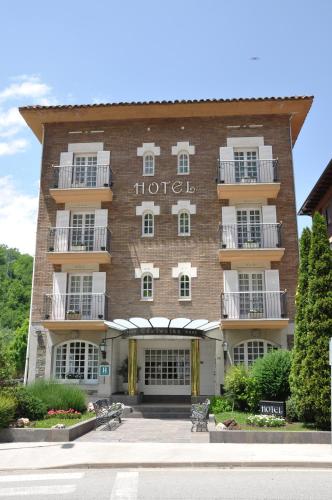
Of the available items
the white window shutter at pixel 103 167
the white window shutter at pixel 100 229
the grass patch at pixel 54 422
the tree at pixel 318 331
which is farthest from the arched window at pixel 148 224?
the tree at pixel 318 331

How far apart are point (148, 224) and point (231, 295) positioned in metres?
5.15

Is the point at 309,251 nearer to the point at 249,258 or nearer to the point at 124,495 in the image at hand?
the point at 249,258

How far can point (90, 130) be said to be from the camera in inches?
977

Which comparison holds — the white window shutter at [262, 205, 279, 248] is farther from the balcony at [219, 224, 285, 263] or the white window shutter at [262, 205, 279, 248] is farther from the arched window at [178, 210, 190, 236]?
the arched window at [178, 210, 190, 236]

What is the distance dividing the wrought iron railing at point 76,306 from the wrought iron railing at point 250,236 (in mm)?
6039

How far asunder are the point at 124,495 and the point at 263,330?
14744 millimetres

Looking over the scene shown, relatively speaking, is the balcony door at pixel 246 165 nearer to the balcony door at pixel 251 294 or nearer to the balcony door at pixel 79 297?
the balcony door at pixel 251 294

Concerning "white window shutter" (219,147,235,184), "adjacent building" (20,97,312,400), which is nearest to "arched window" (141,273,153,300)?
"adjacent building" (20,97,312,400)

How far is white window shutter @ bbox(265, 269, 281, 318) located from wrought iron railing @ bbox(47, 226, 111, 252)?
24.3ft

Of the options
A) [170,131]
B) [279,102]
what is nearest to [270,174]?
[279,102]

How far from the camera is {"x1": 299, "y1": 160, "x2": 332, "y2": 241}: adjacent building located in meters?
26.8

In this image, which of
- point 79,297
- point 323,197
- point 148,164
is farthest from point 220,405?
point 323,197

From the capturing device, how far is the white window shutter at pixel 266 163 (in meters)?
23.3

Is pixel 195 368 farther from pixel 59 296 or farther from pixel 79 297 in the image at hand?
pixel 59 296
